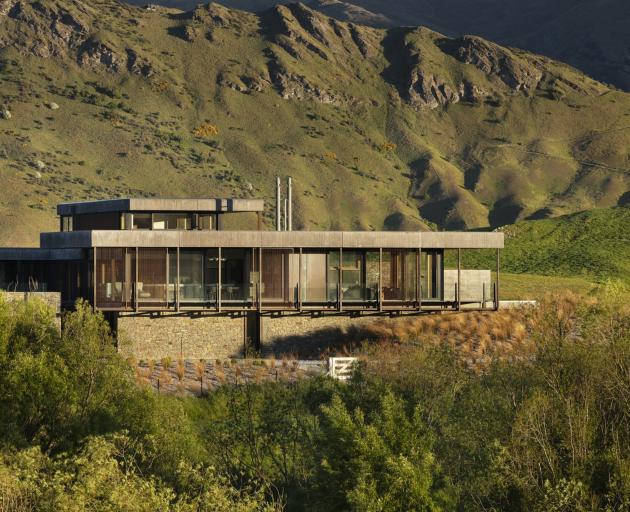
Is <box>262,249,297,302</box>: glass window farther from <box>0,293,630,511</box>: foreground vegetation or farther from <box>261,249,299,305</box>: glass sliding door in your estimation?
<box>0,293,630,511</box>: foreground vegetation

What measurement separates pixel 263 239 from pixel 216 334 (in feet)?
13.0

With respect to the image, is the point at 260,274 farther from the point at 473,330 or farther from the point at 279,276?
the point at 473,330

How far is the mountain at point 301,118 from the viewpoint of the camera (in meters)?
139

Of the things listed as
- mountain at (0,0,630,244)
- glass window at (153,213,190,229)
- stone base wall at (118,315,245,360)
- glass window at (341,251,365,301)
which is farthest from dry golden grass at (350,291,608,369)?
mountain at (0,0,630,244)

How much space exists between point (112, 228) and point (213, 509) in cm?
2811

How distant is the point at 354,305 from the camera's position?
4834 centimetres

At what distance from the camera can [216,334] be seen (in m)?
48.3

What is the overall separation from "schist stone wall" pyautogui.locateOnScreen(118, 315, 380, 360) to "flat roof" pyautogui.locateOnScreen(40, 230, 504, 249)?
111 inches

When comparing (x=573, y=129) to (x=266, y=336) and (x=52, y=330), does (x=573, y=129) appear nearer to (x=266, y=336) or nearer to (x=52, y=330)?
(x=266, y=336)

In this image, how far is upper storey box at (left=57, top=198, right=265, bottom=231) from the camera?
168 ft

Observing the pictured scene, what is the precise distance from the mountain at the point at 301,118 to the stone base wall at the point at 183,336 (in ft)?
243

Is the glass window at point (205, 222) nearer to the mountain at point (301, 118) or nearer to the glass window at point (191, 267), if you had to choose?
the glass window at point (191, 267)

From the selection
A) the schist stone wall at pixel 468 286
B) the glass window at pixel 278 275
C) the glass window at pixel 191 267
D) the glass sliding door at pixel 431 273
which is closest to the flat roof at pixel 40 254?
the glass window at pixel 191 267

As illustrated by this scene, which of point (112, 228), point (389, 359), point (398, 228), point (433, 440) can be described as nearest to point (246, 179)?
point (398, 228)
